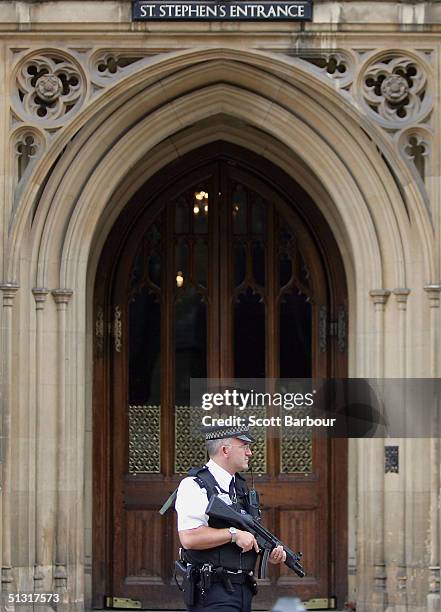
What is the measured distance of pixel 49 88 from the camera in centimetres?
1267

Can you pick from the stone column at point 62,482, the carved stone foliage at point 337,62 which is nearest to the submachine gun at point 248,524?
the stone column at point 62,482

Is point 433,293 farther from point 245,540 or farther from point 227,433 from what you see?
point 245,540

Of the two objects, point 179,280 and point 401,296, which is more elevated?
point 179,280

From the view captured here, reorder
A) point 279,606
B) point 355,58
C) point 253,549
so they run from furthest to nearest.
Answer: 1. point 355,58
2. point 253,549
3. point 279,606

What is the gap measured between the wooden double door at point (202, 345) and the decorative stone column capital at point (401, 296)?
1.23 meters

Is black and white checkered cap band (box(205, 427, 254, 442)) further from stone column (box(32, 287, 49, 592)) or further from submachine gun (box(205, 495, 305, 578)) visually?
stone column (box(32, 287, 49, 592))

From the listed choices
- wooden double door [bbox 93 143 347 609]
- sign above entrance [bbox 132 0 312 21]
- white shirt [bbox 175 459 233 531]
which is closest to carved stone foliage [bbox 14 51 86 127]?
sign above entrance [bbox 132 0 312 21]

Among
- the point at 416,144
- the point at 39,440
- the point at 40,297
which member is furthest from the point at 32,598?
the point at 416,144

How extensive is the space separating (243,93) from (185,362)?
235 centimetres

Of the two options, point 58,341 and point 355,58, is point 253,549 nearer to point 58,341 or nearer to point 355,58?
point 58,341

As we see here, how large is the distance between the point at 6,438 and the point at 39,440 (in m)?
0.26

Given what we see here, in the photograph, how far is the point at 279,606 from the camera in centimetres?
771

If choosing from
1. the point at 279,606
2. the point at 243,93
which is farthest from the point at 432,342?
the point at 279,606

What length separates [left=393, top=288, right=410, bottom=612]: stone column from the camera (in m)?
12.8
